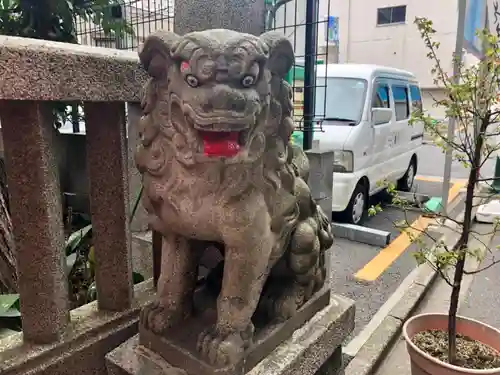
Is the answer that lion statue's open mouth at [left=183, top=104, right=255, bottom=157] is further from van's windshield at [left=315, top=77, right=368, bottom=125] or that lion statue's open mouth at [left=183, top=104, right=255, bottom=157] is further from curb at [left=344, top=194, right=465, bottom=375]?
van's windshield at [left=315, top=77, right=368, bottom=125]

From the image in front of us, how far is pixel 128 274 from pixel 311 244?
26.4 inches

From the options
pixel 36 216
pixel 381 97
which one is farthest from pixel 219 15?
pixel 381 97

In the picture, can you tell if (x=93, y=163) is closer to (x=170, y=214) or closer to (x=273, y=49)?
(x=170, y=214)

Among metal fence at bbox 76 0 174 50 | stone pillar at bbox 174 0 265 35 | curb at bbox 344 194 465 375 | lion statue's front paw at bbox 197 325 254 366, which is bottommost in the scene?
curb at bbox 344 194 465 375

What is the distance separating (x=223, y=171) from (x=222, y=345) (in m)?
0.47

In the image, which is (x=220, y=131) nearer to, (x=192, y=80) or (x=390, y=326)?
(x=192, y=80)

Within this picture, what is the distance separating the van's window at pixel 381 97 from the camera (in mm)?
4809

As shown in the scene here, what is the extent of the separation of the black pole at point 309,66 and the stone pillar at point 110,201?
1.45 meters

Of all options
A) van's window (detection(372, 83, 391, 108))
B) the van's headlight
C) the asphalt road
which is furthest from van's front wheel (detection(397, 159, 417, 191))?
the van's headlight

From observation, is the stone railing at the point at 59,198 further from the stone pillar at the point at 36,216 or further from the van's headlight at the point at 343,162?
the van's headlight at the point at 343,162

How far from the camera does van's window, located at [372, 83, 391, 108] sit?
4809mm

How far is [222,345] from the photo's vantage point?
1156mm

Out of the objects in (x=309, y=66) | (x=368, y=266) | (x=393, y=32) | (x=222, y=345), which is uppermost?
(x=393, y=32)

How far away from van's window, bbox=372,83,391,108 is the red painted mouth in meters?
4.09
